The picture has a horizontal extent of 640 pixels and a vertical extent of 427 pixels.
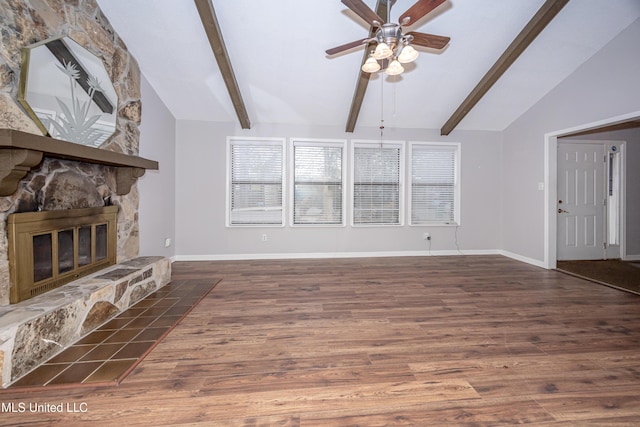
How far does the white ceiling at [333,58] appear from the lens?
2875mm

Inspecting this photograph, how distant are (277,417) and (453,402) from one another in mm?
946

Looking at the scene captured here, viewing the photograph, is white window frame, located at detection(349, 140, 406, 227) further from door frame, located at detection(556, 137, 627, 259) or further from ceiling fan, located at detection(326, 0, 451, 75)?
door frame, located at detection(556, 137, 627, 259)

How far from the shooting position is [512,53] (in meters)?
3.25

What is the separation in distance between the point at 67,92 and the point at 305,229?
345cm

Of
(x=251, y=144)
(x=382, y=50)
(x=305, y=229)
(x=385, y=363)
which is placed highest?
(x=382, y=50)

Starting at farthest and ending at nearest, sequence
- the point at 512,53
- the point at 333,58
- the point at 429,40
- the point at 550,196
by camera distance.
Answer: the point at 550,196 → the point at 333,58 → the point at 512,53 → the point at 429,40

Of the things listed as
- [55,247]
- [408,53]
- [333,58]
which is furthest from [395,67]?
[55,247]

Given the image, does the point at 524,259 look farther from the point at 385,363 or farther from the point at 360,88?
the point at 385,363

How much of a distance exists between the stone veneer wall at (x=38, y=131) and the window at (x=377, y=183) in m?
3.46

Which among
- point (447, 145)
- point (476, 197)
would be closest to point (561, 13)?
point (447, 145)

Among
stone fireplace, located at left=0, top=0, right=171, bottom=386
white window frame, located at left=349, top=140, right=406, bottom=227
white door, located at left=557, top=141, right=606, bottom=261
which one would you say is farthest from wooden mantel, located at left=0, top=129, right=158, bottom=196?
white door, located at left=557, top=141, right=606, bottom=261

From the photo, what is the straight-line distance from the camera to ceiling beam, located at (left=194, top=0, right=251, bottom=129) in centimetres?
263

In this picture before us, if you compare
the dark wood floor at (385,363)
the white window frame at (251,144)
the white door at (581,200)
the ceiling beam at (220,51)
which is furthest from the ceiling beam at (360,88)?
the white door at (581,200)

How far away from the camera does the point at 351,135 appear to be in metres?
4.75
